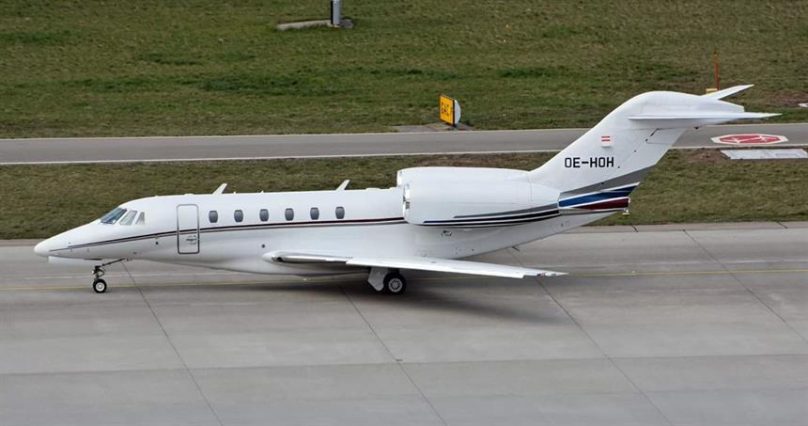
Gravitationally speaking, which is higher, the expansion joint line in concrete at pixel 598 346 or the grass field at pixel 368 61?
the grass field at pixel 368 61

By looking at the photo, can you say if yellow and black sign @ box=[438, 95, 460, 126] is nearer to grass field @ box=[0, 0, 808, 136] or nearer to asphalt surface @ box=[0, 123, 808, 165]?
asphalt surface @ box=[0, 123, 808, 165]

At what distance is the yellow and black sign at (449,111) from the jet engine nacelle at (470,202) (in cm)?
1752

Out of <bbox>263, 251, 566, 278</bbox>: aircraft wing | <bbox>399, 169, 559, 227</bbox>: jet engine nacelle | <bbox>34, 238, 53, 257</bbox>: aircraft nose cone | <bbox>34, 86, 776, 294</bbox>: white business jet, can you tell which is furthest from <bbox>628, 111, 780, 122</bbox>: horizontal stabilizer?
<bbox>34, 238, 53, 257</bbox>: aircraft nose cone

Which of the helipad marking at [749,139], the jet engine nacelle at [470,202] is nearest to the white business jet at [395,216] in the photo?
the jet engine nacelle at [470,202]

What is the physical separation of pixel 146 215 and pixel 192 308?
7.56 ft

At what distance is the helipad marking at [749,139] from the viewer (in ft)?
157

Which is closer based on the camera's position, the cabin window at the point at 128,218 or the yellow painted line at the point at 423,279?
the cabin window at the point at 128,218

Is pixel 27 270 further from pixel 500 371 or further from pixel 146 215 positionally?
pixel 500 371

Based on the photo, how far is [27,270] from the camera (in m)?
35.5

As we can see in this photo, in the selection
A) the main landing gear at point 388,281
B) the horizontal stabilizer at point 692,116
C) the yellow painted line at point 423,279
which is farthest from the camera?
the yellow painted line at point 423,279

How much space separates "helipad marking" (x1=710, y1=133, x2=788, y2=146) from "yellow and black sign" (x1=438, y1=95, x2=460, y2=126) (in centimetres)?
829

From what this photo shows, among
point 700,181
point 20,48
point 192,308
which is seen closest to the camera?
point 192,308

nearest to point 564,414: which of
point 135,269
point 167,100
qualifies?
point 135,269

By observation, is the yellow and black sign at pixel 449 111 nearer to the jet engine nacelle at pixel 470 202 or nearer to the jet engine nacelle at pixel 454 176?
the jet engine nacelle at pixel 454 176
